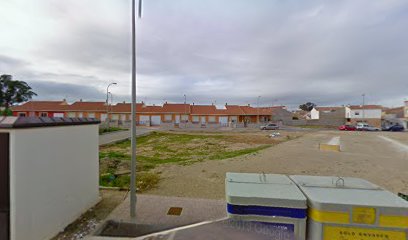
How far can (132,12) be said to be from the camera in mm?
5328

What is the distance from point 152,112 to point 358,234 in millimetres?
57339

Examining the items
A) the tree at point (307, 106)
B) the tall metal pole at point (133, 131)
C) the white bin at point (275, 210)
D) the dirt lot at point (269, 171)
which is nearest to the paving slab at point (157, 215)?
the tall metal pole at point (133, 131)

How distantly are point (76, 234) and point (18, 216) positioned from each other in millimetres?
1217

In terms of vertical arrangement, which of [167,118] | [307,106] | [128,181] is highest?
[307,106]

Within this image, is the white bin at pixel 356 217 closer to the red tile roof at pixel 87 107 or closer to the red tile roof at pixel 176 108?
the red tile roof at pixel 176 108

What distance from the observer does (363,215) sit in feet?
7.48

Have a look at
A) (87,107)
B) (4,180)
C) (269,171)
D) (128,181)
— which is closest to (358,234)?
(4,180)

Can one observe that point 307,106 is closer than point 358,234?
No

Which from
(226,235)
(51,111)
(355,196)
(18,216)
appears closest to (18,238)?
(18,216)

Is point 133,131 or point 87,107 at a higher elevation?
point 87,107

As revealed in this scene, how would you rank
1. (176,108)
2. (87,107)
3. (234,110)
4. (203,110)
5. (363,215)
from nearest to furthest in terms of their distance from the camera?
1. (363,215)
2. (87,107)
3. (176,108)
4. (203,110)
5. (234,110)

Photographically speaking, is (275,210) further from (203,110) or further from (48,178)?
(203,110)

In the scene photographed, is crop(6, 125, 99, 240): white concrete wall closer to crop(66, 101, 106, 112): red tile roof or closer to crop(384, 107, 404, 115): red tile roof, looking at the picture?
crop(66, 101, 106, 112): red tile roof

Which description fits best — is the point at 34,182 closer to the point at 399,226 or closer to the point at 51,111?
the point at 399,226
